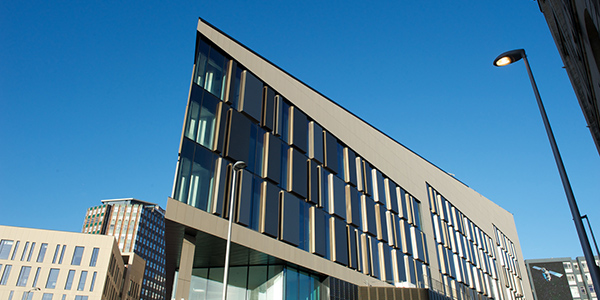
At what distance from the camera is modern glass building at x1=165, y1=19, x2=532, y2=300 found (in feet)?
Result: 74.5

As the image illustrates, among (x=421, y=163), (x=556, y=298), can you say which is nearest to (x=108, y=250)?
(x=421, y=163)

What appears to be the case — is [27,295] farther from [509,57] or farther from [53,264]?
[509,57]

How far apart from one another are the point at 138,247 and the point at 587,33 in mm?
179189

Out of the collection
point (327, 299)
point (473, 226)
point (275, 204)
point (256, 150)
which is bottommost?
point (327, 299)

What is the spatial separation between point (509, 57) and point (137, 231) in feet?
585

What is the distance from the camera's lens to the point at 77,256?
89.4 m

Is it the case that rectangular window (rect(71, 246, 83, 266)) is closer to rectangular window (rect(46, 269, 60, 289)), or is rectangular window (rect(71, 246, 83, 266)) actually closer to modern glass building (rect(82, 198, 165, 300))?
rectangular window (rect(46, 269, 60, 289))

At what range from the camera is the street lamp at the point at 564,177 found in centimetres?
950

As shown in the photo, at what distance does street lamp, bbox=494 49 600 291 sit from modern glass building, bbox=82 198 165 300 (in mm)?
173140

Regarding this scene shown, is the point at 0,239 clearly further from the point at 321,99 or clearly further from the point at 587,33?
the point at 587,33

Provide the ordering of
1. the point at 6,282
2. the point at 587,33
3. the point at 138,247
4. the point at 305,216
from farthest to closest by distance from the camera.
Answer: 1. the point at 138,247
2. the point at 6,282
3. the point at 305,216
4. the point at 587,33

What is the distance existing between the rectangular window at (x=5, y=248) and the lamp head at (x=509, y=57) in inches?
3801

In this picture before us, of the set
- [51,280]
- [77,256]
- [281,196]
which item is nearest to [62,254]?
[77,256]

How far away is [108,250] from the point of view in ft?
299
